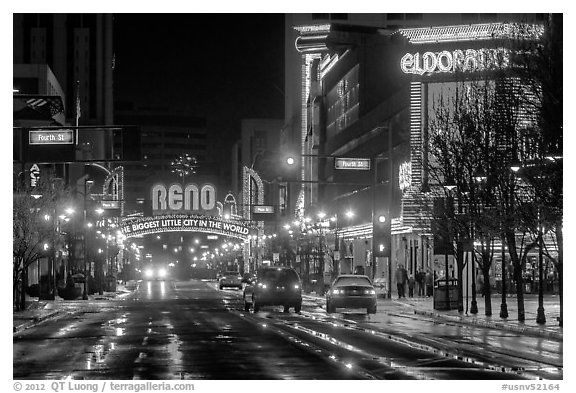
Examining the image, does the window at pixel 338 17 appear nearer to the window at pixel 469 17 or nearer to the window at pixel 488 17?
the window at pixel 469 17

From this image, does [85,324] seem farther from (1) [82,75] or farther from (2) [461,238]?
(1) [82,75]

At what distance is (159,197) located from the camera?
136000 millimetres

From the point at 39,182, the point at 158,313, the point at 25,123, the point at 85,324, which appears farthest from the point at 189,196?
the point at 85,324

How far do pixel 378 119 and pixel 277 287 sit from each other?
40109 mm

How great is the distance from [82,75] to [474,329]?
142 metres

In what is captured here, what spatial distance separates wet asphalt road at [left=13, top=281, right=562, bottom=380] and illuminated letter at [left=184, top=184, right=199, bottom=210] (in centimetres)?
8790

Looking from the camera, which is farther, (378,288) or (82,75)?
(82,75)

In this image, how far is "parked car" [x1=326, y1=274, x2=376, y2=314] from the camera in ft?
167

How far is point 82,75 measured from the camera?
174500 millimetres
